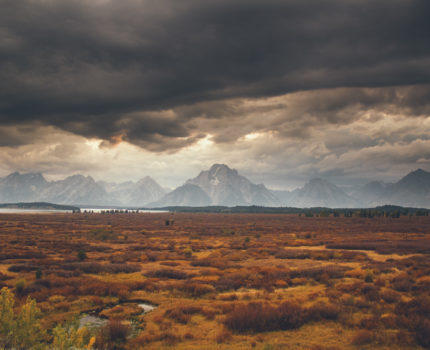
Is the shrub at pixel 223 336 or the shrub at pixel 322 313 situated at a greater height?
the shrub at pixel 322 313

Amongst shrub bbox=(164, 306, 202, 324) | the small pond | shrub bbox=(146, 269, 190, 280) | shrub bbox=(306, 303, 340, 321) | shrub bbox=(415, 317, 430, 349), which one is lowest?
shrub bbox=(146, 269, 190, 280)

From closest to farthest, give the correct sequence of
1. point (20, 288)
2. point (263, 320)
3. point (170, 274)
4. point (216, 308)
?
point (263, 320) → point (216, 308) → point (20, 288) → point (170, 274)

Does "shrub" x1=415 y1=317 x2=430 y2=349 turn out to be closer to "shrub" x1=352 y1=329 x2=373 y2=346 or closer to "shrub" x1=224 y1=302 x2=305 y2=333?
"shrub" x1=352 y1=329 x2=373 y2=346

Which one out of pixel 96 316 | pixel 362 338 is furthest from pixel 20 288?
pixel 362 338

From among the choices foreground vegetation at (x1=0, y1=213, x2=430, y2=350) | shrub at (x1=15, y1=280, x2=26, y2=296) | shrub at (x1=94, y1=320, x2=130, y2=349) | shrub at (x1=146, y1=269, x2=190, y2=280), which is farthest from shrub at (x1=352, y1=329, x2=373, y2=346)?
shrub at (x1=15, y1=280, x2=26, y2=296)

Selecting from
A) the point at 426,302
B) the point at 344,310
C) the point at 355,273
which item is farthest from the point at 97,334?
the point at 355,273

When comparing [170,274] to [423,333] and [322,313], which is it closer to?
[322,313]

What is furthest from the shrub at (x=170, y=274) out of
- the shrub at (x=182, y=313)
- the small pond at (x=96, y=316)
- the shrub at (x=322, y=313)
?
the shrub at (x=322, y=313)

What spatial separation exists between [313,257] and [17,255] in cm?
4007

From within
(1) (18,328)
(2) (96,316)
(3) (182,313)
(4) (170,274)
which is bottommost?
(4) (170,274)

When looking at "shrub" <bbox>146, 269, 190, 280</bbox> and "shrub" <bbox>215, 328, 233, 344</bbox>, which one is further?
"shrub" <bbox>146, 269, 190, 280</bbox>

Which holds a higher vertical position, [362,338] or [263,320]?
[362,338]

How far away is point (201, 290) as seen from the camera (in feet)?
70.4

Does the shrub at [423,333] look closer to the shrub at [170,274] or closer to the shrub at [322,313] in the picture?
the shrub at [322,313]
